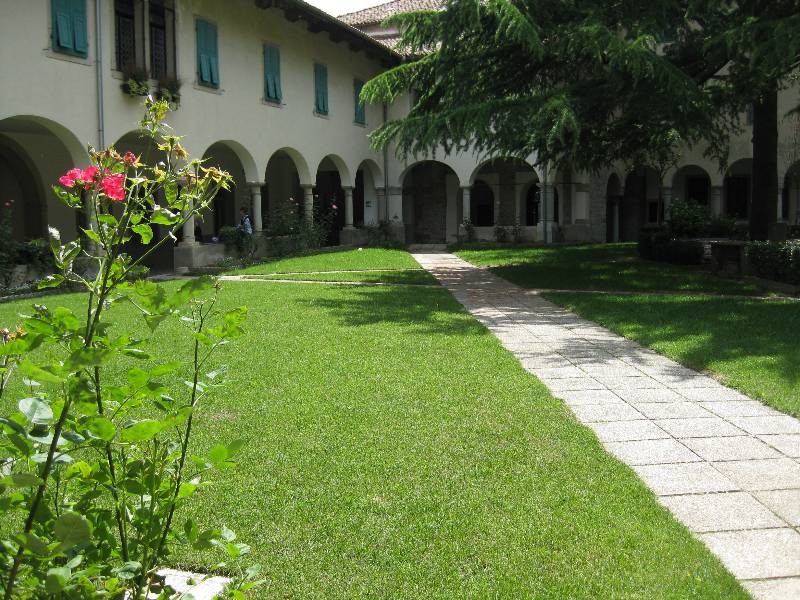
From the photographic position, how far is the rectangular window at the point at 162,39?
54.5ft

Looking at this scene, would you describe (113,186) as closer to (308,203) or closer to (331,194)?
(308,203)

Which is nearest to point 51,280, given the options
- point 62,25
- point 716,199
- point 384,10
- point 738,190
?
point 62,25

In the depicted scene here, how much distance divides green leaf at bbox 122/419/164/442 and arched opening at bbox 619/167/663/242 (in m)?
33.8

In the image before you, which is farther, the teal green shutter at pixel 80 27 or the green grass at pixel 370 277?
the green grass at pixel 370 277

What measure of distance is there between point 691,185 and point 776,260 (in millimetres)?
20497

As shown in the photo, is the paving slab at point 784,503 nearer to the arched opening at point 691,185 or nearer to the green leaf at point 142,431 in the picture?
the green leaf at point 142,431

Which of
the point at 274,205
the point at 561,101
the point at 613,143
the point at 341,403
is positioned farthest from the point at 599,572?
the point at 274,205

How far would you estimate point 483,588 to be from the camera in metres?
3.11

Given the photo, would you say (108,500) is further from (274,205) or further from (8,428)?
(274,205)

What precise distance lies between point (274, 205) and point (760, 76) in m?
16.3

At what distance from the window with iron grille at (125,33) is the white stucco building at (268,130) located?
3 cm

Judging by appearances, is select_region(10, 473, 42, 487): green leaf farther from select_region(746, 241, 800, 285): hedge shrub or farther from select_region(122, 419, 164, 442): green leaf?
select_region(746, 241, 800, 285): hedge shrub

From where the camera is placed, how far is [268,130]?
20.7m

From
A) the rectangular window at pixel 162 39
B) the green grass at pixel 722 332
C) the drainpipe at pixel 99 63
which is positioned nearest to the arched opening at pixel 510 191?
the rectangular window at pixel 162 39
